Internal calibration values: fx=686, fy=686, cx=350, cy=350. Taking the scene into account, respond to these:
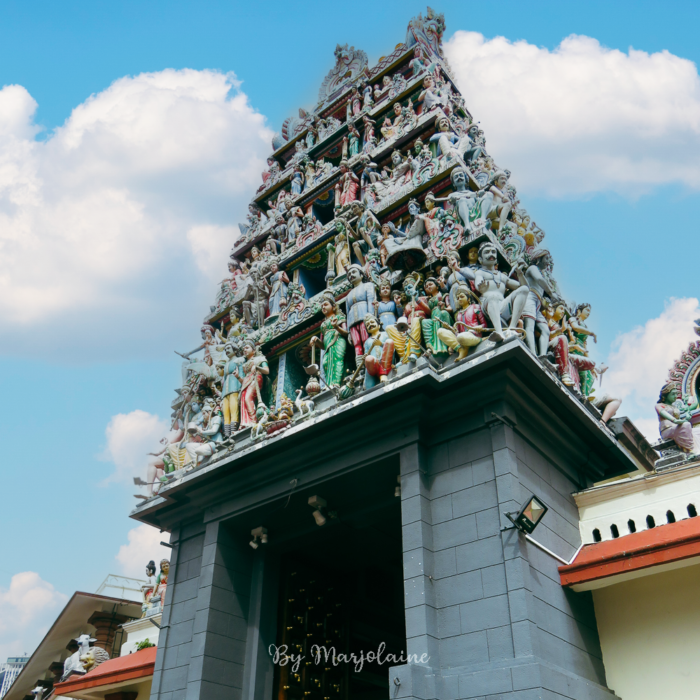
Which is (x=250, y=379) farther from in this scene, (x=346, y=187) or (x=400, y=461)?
(x=346, y=187)

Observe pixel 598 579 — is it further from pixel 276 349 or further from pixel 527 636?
pixel 276 349

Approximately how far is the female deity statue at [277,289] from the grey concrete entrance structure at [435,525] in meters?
5.14

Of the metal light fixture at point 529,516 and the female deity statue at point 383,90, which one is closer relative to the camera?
the metal light fixture at point 529,516

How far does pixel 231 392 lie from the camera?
1527 centimetres

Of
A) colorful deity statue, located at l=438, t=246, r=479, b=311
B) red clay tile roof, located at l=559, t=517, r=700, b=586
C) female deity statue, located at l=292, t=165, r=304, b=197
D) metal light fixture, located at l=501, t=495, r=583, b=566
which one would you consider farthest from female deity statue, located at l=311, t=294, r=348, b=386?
female deity statue, located at l=292, t=165, r=304, b=197

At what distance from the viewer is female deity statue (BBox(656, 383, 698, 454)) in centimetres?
1209

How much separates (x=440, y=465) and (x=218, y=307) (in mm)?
10400

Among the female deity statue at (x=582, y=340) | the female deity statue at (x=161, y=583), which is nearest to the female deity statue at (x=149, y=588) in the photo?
the female deity statue at (x=161, y=583)

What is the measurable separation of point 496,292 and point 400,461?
10.8 feet

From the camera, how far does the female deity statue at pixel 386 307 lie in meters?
13.1

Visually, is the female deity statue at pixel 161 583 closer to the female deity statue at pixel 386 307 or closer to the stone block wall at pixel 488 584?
the female deity statue at pixel 386 307

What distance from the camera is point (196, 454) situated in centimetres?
1407

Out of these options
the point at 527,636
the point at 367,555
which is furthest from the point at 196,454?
the point at 527,636

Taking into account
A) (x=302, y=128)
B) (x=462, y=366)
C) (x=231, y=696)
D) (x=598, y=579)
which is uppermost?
(x=302, y=128)
